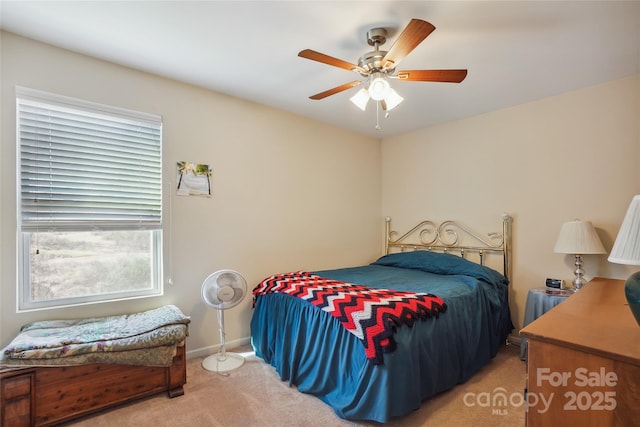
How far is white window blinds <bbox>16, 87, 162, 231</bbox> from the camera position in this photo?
2.14 metres

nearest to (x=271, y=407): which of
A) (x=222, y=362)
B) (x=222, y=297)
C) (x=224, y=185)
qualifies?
(x=222, y=362)

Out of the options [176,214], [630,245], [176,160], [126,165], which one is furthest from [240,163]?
[630,245]

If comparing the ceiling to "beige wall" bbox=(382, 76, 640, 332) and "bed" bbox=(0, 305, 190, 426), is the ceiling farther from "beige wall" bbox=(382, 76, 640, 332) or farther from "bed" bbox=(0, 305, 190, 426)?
"bed" bbox=(0, 305, 190, 426)

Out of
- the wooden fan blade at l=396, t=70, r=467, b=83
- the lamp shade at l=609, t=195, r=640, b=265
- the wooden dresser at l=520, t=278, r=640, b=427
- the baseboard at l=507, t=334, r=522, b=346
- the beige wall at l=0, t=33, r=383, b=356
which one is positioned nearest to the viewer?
the wooden dresser at l=520, t=278, r=640, b=427

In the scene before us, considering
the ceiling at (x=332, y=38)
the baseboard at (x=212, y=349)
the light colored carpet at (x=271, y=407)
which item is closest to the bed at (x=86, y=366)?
the light colored carpet at (x=271, y=407)

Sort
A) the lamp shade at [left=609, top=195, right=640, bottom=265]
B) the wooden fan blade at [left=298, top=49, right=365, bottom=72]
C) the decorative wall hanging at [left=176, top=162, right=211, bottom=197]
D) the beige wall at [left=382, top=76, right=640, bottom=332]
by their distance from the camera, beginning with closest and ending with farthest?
the lamp shade at [left=609, top=195, right=640, bottom=265] → the wooden fan blade at [left=298, top=49, right=365, bottom=72] → the beige wall at [left=382, top=76, right=640, bottom=332] → the decorative wall hanging at [left=176, top=162, right=211, bottom=197]

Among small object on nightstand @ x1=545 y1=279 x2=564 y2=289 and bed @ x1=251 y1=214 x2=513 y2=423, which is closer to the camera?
bed @ x1=251 y1=214 x2=513 y2=423

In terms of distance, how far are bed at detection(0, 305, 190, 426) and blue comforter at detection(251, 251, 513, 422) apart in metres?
0.77

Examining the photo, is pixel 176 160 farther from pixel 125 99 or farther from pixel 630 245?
pixel 630 245

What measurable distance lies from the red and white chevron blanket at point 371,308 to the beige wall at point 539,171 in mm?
1584

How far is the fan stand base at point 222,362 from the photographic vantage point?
8.52ft

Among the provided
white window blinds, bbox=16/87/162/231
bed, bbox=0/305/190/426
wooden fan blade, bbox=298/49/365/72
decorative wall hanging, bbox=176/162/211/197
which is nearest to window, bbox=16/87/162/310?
white window blinds, bbox=16/87/162/231

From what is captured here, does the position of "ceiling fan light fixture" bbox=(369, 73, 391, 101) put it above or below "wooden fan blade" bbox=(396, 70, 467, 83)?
below

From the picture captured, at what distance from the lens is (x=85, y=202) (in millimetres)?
2330
